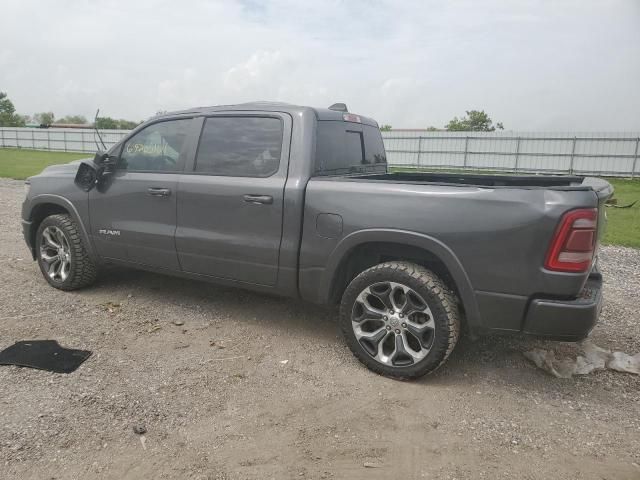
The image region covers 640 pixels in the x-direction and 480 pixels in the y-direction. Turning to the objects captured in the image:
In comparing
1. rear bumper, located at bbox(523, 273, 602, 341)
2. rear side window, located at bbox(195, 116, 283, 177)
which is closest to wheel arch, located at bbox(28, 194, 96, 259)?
rear side window, located at bbox(195, 116, 283, 177)

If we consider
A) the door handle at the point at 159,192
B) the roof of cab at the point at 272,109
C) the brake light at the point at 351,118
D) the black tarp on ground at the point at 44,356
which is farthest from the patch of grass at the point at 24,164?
the brake light at the point at 351,118

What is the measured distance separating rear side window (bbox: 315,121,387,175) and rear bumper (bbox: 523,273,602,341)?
1.83 m

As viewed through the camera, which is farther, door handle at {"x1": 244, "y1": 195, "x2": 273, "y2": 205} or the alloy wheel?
door handle at {"x1": 244, "y1": 195, "x2": 273, "y2": 205}

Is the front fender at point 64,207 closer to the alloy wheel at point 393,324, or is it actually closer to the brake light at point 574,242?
the alloy wheel at point 393,324

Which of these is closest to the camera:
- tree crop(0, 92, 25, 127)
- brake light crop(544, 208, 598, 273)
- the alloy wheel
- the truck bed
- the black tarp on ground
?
brake light crop(544, 208, 598, 273)

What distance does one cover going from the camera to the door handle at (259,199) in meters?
3.77

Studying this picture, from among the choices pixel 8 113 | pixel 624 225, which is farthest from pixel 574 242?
pixel 8 113

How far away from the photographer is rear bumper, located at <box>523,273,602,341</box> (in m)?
2.91

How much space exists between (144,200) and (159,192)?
215mm

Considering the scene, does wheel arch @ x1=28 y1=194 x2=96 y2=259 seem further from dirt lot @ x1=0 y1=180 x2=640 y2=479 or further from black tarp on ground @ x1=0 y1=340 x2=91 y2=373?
black tarp on ground @ x1=0 y1=340 x2=91 y2=373

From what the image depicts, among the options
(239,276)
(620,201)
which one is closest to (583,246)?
(239,276)

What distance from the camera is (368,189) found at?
3430mm

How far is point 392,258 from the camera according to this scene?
3656 mm

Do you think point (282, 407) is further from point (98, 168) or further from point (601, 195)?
point (98, 168)
